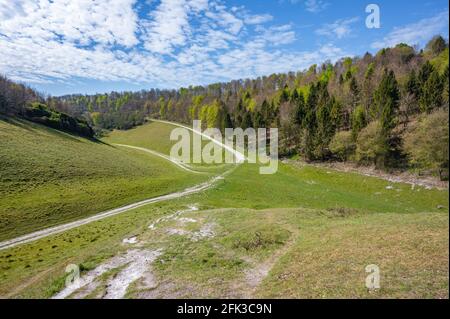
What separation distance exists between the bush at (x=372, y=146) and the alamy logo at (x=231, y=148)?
1859 centimetres

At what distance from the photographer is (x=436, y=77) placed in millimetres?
50750

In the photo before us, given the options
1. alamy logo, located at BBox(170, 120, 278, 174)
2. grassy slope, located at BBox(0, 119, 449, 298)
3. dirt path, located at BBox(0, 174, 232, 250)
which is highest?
alamy logo, located at BBox(170, 120, 278, 174)

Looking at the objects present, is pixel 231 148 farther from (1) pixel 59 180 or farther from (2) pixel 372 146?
(1) pixel 59 180

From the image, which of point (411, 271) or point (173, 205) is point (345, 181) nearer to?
point (173, 205)

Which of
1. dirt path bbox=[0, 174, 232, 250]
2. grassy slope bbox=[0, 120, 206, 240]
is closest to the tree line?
dirt path bbox=[0, 174, 232, 250]

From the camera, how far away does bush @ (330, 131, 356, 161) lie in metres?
58.4

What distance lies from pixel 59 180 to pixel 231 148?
54.6 meters

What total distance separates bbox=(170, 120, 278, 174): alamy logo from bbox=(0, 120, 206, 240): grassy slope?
1812 cm

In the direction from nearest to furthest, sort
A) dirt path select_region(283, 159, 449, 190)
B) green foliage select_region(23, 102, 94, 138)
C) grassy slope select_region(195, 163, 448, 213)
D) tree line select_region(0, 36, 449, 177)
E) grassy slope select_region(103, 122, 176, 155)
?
tree line select_region(0, 36, 449, 177)
dirt path select_region(283, 159, 449, 190)
grassy slope select_region(195, 163, 448, 213)
green foliage select_region(23, 102, 94, 138)
grassy slope select_region(103, 122, 176, 155)

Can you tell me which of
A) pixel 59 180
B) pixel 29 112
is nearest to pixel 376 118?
pixel 59 180

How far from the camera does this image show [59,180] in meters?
39.2

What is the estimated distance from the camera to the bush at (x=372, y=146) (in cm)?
4478

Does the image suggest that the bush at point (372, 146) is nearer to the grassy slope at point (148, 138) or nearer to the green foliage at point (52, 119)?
the grassy slope at point (148, 138)

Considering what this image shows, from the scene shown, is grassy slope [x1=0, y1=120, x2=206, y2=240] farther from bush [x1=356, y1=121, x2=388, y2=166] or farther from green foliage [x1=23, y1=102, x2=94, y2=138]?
bush [x1=356, y1=121, x2=388, y2=166]
